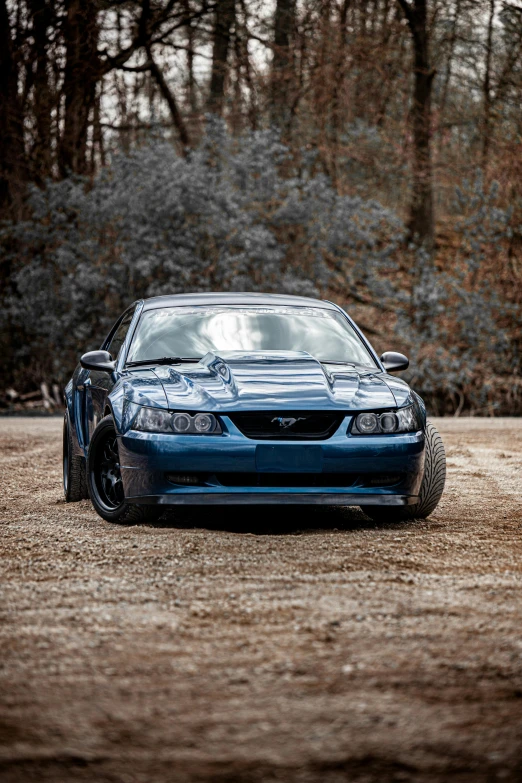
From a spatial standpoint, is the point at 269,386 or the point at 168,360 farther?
the point at 168,360

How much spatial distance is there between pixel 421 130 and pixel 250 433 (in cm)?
1952

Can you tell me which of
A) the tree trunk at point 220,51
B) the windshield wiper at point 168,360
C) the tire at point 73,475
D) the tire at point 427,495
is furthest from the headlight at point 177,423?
the tree trunk at point 220,51

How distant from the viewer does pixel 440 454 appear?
24.8 feet

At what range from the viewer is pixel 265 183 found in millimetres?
20141

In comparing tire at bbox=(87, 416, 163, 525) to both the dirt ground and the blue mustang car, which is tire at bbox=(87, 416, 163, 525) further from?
the dirt ground

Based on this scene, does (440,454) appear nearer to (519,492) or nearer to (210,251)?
(519,492)

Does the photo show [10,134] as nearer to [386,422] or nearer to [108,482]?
[108,482]

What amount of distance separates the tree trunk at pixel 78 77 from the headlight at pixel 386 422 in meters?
16.1

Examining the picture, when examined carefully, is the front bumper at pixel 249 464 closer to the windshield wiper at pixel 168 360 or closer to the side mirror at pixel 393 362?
the windshield wiper at pixel 168 360

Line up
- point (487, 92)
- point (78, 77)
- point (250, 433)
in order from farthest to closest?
point (487, 92) → point (78, 77) → point (250, 433)

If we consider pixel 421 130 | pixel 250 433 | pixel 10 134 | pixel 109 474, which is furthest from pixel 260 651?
pixel 421 130

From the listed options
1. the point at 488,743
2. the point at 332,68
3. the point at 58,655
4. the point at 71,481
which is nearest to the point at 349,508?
the point at 71,481

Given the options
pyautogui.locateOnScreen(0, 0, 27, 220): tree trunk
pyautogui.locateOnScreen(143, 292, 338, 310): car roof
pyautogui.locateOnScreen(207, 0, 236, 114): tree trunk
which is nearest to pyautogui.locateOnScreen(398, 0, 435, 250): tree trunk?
pyautogui.locateOnScreen(207, 0, 236, 114): tree trunk

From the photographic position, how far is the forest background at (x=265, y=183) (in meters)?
19.4
